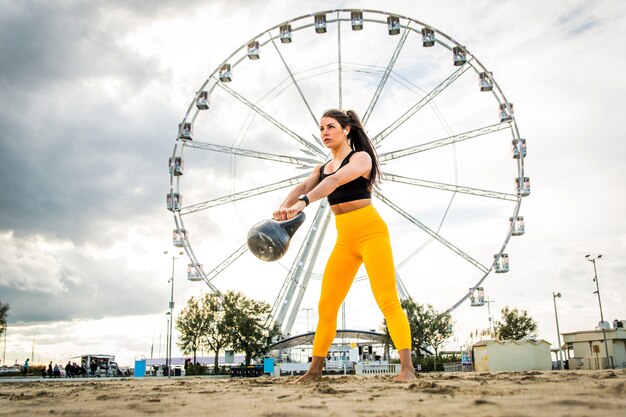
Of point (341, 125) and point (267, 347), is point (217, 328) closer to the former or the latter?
point (267, 347)

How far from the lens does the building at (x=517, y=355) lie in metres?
23.0

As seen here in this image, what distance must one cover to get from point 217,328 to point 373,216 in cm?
3971

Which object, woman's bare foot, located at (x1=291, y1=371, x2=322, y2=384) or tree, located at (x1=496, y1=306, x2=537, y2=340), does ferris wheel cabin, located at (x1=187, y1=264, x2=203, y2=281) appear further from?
tree, located at (x1=496, y1=306, x2=537, y2=340)

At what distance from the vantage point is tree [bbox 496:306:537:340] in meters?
52.1

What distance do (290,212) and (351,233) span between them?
3.15ft

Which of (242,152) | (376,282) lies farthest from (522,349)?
(376,282)

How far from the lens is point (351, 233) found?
→ 20.9 ft

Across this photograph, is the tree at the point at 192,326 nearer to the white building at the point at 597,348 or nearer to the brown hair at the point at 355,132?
the white building at the point at 597,348

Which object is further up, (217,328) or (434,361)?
(217,328)

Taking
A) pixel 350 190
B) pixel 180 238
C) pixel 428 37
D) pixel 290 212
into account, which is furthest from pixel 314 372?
pixel 428 37

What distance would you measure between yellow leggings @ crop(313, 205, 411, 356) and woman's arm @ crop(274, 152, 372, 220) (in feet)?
1.52

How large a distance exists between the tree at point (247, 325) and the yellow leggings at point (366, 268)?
36252mm

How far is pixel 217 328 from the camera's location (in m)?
44.3

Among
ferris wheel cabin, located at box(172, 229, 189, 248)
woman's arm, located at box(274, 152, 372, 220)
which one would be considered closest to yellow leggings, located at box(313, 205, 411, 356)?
woman's arm, located at box(274, 152, 372, 220)
